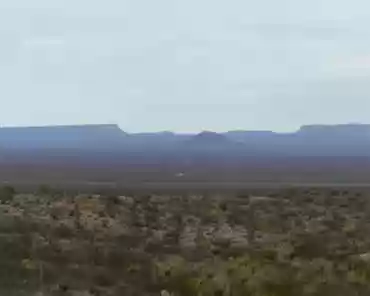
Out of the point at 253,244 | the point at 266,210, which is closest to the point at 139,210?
the point at 266,210

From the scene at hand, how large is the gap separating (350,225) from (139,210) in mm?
10424

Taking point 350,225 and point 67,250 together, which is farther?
point 350,225

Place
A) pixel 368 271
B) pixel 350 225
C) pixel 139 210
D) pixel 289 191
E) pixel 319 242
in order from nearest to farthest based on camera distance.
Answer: pixel 368 271
pixel 319 242
pixel 350 225
pixel 139 210
pixel 289 191

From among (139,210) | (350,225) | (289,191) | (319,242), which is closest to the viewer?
(319,242)

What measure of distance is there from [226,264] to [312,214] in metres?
20.5

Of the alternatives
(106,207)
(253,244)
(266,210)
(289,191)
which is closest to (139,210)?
(106,207)

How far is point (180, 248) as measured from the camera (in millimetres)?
29109

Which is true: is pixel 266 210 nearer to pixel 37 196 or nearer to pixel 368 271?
pixel 37 196

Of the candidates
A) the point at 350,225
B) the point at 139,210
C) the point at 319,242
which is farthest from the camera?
the point at 139,210

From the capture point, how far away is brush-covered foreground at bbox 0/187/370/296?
21.3 meters

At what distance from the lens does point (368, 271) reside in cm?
2289

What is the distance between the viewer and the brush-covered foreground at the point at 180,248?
70.0 feet

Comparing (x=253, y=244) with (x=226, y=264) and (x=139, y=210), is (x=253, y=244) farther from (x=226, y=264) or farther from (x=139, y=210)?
A: (x=139, y=210)

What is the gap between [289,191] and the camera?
2421 inches
